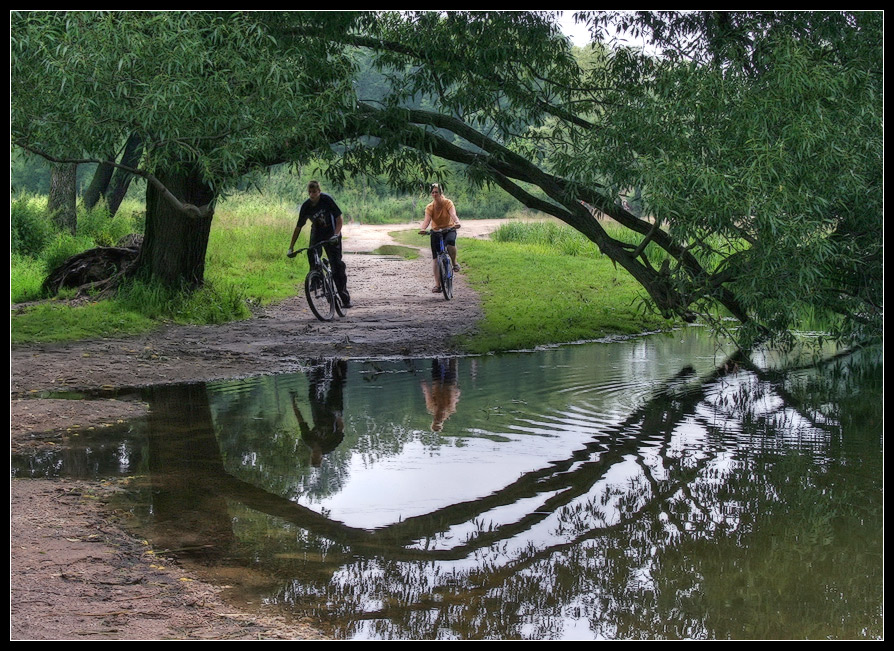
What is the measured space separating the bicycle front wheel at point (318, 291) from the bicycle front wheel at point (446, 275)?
237cm

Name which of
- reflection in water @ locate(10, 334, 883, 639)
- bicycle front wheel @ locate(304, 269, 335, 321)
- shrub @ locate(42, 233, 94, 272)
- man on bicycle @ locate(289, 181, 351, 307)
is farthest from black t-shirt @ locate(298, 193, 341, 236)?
shrub @ locate(42, 233, 94, 272)

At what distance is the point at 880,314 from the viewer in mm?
9711

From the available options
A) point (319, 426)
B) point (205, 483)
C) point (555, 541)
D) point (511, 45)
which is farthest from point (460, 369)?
point (555, 541)

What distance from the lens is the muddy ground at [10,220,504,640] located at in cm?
414

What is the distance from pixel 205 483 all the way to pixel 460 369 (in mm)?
4707

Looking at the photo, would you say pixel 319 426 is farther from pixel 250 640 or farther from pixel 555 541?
pixel 250 640

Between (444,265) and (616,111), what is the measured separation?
6.28 meters

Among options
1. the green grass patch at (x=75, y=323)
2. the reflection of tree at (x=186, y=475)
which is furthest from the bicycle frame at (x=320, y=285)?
the reflection of tree at (x=186, y=475)

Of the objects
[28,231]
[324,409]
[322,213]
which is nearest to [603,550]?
[324,409]

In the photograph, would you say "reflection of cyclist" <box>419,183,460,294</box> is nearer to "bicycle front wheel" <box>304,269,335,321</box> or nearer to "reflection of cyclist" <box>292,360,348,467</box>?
Result: "bicycle front wheel" <box>304,269,335,321</box>

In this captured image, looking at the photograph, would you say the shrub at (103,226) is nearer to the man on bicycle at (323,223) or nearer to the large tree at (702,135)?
the man on bicycle at (323,223)

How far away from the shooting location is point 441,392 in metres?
9.25

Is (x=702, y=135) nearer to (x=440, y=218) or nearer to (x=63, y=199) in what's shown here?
(x=440, y=218)

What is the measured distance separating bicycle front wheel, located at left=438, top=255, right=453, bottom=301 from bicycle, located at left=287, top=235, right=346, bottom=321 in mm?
2230
